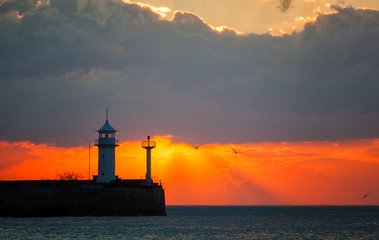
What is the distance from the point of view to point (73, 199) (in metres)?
78.2

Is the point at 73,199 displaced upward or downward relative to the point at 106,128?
downward

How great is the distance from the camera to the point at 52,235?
2512 inches

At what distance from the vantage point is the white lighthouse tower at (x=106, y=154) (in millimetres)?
85312

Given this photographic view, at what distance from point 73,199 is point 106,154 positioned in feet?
31.1

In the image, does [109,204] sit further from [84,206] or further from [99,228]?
[99,228]

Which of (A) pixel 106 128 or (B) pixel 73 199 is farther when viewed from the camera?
(A) pixel 106 128

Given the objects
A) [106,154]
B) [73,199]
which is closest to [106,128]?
[106,154]

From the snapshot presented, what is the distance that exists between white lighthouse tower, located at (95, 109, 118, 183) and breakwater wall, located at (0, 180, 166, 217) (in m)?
2.52

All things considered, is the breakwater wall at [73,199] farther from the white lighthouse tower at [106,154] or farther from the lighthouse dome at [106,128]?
the lighthouse dome at [106,128]

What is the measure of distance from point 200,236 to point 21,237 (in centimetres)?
1762

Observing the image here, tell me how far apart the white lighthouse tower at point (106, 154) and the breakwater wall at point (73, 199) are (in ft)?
8.28

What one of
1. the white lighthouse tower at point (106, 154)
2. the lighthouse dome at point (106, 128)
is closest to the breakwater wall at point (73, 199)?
the white lighthouse tower at point (106, 154)

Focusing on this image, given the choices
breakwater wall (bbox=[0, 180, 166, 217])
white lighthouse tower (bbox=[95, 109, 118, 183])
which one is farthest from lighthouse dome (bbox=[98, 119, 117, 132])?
breakwater wall (bbox=[0, 180, 166, 217])

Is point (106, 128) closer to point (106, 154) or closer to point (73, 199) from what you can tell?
point (106, 154)
